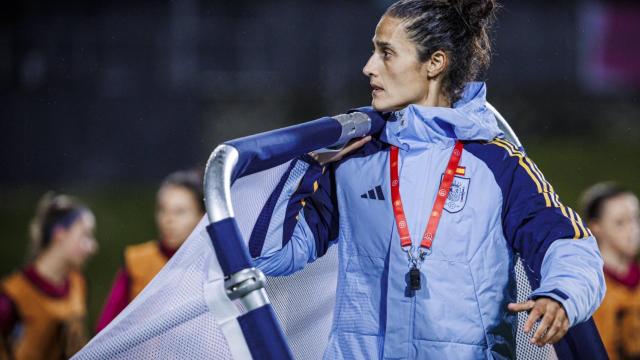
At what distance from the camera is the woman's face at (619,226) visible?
4957mm

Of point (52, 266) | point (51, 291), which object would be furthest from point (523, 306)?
point (52, 266)

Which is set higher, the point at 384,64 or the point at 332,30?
the point at 332,30

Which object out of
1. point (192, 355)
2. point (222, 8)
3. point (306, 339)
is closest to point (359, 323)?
point (306, 339)

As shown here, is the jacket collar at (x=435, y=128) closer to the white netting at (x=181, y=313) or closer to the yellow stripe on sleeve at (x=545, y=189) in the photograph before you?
the yellow stripe on sleeve at (x=545, y=189)

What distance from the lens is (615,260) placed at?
503cm

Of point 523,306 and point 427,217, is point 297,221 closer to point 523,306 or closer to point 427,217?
point 427,217

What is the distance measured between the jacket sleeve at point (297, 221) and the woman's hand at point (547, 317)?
2.01ft

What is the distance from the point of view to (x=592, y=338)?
231cm

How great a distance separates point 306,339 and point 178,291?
2.04 ft

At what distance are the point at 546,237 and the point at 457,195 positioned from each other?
9.3 inches

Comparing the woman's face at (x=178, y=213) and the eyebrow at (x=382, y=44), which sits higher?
the eyebrow at (x=382, y=44)

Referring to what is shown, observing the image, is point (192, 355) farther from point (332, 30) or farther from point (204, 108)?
point (332, 30)

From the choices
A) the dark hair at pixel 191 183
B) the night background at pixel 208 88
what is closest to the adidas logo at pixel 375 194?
the dark hair at pixel 191 183

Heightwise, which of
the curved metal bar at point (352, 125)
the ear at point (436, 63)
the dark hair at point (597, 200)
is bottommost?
the dark hair at point (597, 200)
